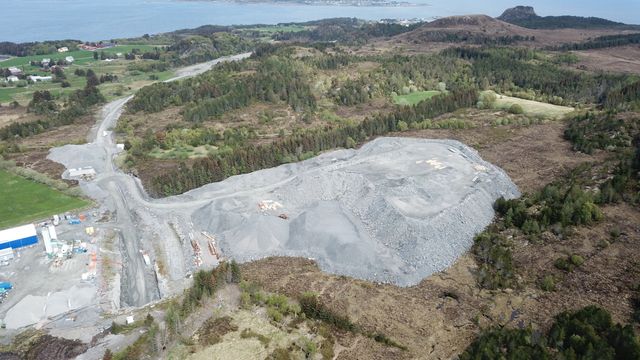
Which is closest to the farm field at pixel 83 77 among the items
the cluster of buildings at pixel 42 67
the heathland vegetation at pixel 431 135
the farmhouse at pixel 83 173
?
the heathland vegetation at pixel 431 135

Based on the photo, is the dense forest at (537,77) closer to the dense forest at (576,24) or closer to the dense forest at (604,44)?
the dense forest at (604,44)

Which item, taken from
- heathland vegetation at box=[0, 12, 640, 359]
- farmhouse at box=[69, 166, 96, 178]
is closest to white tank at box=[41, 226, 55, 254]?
heathland vegetation at box=[0, 12, 640, 359]

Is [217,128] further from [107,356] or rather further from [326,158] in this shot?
[107,356]

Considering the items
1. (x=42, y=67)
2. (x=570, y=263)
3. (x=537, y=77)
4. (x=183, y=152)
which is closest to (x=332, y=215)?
(x=570, y=263)

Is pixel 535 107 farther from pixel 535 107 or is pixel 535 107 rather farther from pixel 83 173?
pixel 83 173

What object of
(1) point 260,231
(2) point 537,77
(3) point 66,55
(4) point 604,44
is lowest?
(1) point 260,231

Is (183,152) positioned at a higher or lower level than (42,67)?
lower

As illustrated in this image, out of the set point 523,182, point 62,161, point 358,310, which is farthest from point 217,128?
point 358,310
